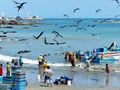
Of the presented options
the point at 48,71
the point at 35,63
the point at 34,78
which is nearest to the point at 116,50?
the point at 35,63

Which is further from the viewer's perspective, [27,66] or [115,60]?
[115,60]

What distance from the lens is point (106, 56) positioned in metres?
57.9

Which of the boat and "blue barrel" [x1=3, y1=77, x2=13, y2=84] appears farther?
the boat

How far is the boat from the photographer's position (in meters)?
56.4

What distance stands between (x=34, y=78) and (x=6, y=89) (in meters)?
10.9

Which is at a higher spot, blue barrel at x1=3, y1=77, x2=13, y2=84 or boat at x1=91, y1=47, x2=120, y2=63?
boat at x1=91, y1=47, x2=120, y2=63

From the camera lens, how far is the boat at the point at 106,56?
56353mm

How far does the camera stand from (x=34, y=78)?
36.1m

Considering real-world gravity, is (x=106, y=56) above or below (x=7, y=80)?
above

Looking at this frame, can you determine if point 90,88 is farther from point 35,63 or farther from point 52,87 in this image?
point 35,63

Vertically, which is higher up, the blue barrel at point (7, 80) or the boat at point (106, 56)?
the boat at point (106, 56)

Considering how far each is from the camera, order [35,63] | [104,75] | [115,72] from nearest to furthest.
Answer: [104,75]
[115,72]
[35,63]

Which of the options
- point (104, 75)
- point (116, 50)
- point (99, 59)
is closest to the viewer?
point (104, 75)

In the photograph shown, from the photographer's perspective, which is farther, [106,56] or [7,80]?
[106,56]
